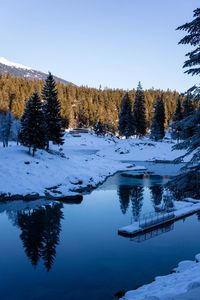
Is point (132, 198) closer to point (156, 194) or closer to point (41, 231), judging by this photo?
point (156, 194)

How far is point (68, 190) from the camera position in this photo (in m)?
50.7

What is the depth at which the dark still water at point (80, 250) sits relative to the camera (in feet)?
72.1

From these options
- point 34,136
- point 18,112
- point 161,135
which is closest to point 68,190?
point 34,136

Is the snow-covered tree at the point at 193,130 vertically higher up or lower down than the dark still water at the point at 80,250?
higher up

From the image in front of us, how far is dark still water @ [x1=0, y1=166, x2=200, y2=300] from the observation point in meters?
22.0

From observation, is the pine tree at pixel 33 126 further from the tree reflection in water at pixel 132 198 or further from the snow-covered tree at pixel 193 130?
the snow-covered tree at pixel 193 130

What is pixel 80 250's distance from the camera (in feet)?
92.4

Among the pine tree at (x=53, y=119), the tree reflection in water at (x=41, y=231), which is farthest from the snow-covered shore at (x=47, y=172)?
the tree reflection in water at (x=41, y=231)

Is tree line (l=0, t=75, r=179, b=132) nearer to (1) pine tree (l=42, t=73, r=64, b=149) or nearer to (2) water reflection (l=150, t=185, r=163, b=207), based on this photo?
(1) pine tree (l=42, t=73, r=64, b=149)

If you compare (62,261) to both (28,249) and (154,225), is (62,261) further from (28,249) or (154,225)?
(154,225)

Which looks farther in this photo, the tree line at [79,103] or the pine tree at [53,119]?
the tree line at [79,103]

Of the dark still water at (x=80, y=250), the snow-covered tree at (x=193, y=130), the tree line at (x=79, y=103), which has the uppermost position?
the tree line at (x=79, y=103)

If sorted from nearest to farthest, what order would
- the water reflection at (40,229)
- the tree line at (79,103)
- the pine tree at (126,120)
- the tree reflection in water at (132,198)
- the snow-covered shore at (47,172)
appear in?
the water reflection at (40,229) < the tree reflection in water at (132,198) < the snow-covered shore at (47,172) < the pine tree at (126,120) < the tree line at (79,103)

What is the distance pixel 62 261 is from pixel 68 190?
24.9m
